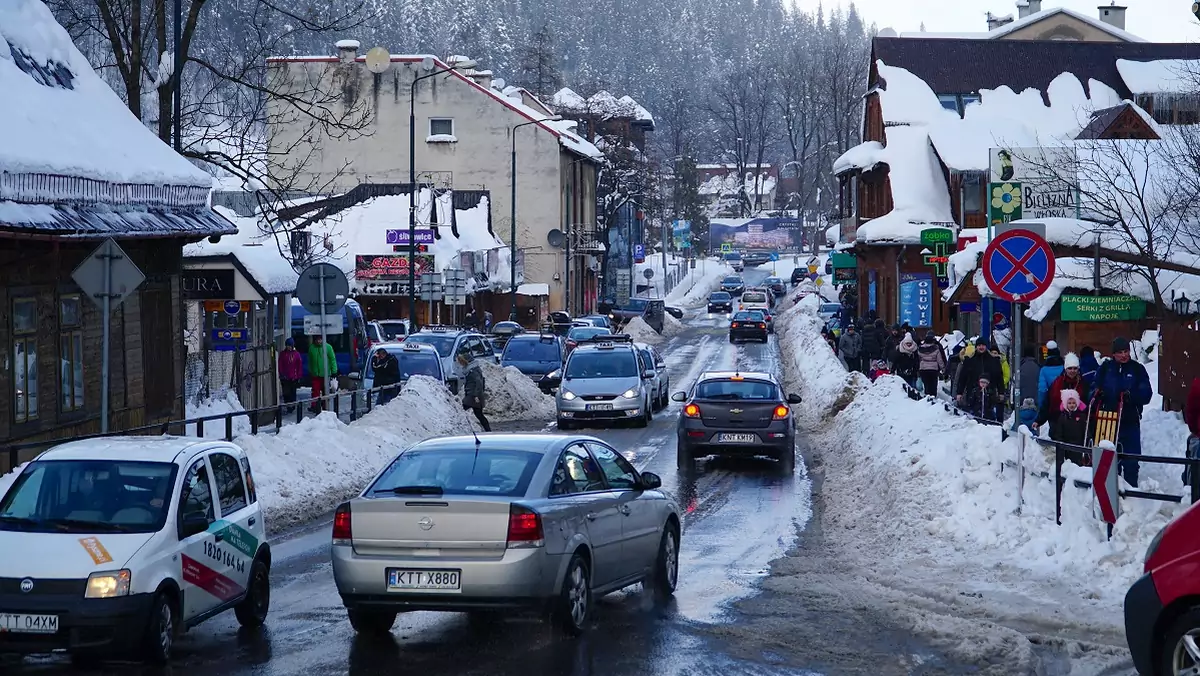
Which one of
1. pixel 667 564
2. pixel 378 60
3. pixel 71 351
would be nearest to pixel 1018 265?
pixel 667 564

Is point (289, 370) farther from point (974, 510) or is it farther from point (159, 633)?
point (159, 633)

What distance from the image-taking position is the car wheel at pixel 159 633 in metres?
9.04

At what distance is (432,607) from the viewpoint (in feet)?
31.7

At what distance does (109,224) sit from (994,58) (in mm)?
49769

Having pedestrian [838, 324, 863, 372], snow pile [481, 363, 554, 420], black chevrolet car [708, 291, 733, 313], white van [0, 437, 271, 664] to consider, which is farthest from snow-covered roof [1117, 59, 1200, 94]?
white van [0, 437, 271, 664]

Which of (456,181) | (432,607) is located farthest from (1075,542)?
(456,181)

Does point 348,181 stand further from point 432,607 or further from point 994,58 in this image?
point 432,607

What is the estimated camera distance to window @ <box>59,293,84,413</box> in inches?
734

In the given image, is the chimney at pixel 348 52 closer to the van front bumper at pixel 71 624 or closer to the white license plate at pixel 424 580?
the white license plate at pixel 424 580

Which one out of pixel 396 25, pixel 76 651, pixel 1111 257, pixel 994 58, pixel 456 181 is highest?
pixel 396 25

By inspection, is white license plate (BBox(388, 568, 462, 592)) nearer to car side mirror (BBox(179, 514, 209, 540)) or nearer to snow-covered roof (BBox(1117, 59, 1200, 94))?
car side mirror (BBox(179, 514, 209, 540))

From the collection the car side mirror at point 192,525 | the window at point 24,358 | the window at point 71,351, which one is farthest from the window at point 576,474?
the window at point 71,351

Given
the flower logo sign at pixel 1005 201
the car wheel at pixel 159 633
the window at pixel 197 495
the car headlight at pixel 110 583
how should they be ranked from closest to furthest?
1. the car headlight at pixel 110 583
2. the car wheel at pixel 159 633
3. the window at pixel 197 495
4. the flower logo sign at pixel 1005 201

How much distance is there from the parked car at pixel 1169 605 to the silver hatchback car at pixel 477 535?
374 cm
